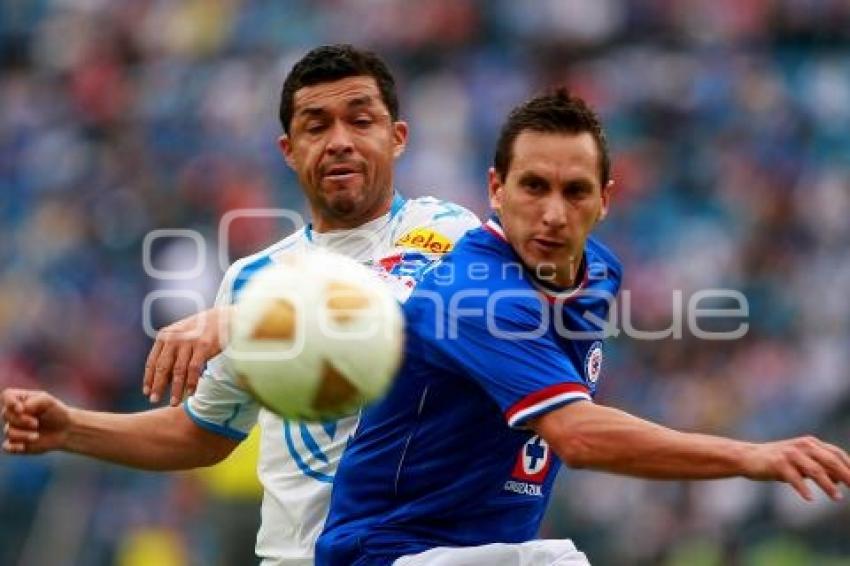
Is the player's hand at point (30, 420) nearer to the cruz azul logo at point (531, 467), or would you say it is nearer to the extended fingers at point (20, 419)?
the extended fingers at point (20, 419)

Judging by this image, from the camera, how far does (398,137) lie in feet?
24.1

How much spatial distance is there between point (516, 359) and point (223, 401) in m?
1.90

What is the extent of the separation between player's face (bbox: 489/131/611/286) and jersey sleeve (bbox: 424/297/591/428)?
0.73ft

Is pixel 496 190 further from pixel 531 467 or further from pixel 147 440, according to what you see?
pixel 147 440

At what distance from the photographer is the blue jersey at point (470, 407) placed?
18.4 feet

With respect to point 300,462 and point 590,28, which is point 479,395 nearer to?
point 300,462

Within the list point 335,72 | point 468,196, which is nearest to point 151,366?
point 335,72

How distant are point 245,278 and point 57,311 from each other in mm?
9257

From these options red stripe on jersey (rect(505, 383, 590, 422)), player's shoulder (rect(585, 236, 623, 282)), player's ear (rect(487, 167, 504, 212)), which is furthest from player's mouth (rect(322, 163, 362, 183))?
red stripe on jersey (rect(505, 383, 590, 422))

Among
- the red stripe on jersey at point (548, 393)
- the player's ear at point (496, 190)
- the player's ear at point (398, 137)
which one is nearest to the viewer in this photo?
the red stripe on jersey at point (548, 393)

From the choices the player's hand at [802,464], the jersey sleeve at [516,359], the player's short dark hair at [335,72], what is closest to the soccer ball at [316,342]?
the jersey sleeve at [516,359]

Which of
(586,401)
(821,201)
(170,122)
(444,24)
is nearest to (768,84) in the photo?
(821,201)

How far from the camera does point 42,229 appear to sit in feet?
56.5

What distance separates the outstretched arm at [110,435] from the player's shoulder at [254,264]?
548mm
